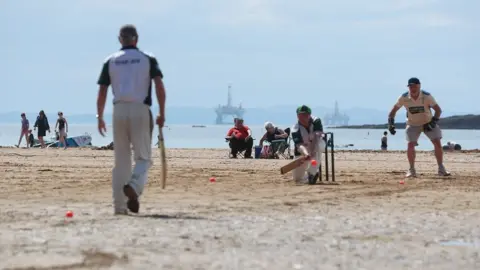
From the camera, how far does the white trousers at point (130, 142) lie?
945 centimetres

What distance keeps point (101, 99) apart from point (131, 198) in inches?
43.3

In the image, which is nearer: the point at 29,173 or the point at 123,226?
the point at 123,226

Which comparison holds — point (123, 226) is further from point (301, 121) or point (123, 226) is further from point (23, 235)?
point (301, 121)

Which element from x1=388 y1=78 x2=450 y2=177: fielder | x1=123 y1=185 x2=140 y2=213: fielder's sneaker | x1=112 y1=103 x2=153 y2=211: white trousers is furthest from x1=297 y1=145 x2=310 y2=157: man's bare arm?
x1=123 y1=185 x2=140 y2=213: fielder's sneaker

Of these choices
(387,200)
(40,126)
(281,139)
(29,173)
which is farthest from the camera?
(40,126)

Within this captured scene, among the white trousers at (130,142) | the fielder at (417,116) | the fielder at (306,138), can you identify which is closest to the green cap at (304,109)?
the fielder at (306,138)

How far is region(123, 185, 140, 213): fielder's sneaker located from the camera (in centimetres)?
925

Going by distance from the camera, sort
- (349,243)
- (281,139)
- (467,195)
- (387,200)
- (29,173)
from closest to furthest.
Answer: (349,243) → (387,200) → (467,195) → (29,173) → (281,139)

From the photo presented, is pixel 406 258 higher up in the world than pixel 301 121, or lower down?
lower down

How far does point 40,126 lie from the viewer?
35719mm

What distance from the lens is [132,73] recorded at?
9.44 meters

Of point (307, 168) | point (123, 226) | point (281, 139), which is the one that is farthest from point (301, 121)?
point (281, 139)

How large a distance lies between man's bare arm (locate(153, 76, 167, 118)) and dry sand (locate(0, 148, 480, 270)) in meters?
1.00

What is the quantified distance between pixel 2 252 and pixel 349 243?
242 cm
